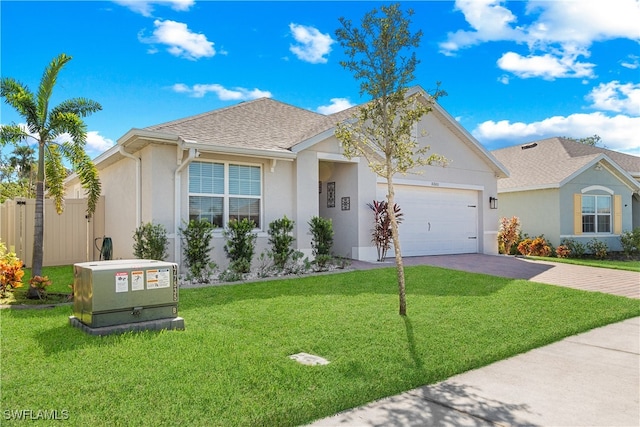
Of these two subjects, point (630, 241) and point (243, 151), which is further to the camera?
point (630, 241)

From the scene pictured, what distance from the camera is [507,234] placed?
56.2ft

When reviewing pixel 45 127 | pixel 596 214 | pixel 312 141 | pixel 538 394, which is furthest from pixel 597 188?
pixel 45 127

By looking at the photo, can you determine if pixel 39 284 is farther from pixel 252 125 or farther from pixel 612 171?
pixel 612 171

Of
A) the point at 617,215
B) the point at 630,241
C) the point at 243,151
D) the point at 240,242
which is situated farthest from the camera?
the point at 617,215

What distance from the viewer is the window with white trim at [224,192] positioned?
34.3 feet

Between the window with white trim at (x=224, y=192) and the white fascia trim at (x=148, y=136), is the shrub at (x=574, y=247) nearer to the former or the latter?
the window with white trim at (x=224, y=192)

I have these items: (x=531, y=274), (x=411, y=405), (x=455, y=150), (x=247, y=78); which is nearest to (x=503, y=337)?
(x=411, y=405)

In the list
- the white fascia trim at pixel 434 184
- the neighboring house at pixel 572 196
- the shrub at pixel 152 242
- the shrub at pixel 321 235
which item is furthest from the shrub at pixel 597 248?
the shrub at pixel 152 242

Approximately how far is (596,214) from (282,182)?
14.8 metres

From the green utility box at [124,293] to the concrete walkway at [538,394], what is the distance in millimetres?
2929

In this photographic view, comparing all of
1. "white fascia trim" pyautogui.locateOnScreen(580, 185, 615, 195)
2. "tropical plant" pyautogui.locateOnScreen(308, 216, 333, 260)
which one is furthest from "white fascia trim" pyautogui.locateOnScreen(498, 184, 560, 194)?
"tropical plant" pyautogui.locateOnScreen(308, 216, 333, 260)

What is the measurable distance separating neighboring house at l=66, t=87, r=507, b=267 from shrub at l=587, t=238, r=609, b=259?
4.69 meters

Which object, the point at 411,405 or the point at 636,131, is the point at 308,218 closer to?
the point at 411,405

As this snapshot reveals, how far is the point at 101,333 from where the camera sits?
4883 mm
